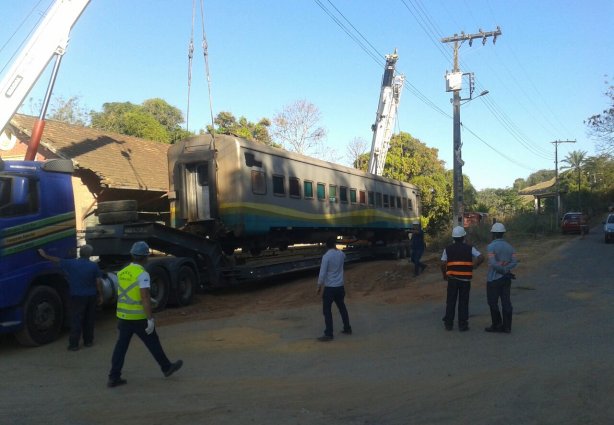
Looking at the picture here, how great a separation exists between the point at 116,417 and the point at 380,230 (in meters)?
18.1

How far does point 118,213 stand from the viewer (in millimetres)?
11430

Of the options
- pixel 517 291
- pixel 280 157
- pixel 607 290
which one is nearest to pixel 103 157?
pixel 280 157

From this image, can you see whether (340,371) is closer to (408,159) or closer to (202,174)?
(202,174)

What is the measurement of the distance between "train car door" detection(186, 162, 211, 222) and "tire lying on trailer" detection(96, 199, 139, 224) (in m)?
2.27

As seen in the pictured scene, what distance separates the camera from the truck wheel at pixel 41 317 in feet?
27.2

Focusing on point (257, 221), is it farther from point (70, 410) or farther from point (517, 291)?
point (70, 410)

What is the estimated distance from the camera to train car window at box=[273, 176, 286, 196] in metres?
14.5

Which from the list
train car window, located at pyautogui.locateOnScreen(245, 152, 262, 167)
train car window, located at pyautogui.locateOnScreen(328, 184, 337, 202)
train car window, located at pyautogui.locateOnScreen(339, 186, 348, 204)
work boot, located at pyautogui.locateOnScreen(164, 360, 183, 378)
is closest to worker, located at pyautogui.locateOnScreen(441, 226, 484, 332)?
work boot, located at pyautogui.locateOnScreen(164, 360, 183, 378)

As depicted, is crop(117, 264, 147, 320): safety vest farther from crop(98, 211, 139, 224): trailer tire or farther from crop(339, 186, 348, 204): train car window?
crop(339, 186, 348, 204): train car window

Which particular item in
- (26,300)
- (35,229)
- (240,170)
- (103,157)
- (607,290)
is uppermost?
(103,157)

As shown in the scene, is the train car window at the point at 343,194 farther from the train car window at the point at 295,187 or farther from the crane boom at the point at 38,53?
the crane boom at the point at 38,53

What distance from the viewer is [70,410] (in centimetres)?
552

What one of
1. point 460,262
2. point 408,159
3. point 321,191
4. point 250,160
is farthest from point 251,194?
point 408,159

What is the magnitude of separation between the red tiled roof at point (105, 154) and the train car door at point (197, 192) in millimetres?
4552
